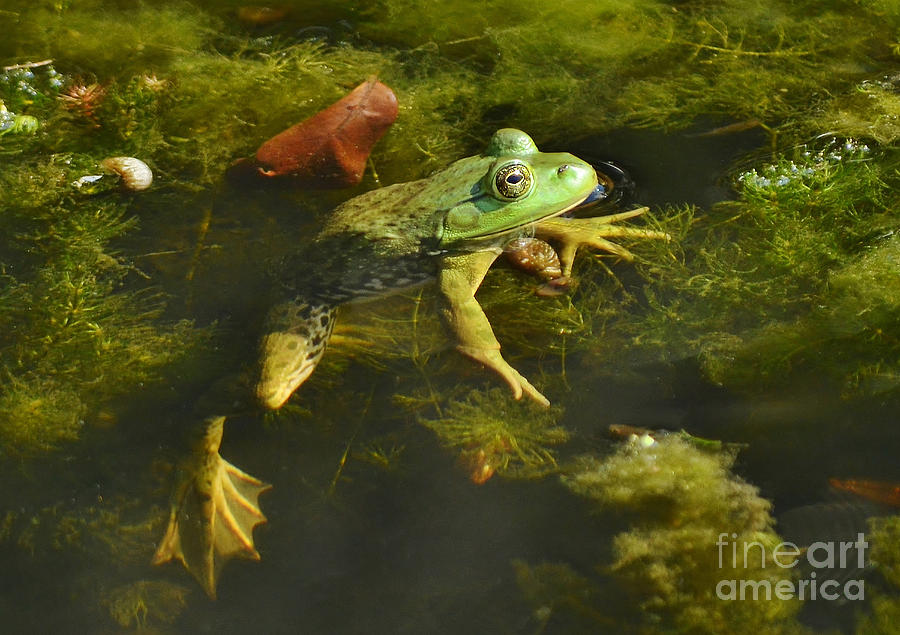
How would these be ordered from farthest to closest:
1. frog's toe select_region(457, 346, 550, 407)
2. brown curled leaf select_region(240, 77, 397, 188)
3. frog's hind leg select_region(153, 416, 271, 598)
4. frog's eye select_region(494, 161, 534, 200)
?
brown curled leaf select_region(240, 77, 397, 188)
frog's eye select_region(494, 161, 534, 200)
frog's toe select_region(457, 346, 550, 407)
frog's hind leg select_region(153, 416, 271, 598)

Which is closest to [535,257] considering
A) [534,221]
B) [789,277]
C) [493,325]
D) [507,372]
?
[534,221]

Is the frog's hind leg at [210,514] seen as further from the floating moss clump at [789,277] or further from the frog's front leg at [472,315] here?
the floating moss clump at [789,277]

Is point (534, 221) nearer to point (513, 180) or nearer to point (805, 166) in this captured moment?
point (513, 180)

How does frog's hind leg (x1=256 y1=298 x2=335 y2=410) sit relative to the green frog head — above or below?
below

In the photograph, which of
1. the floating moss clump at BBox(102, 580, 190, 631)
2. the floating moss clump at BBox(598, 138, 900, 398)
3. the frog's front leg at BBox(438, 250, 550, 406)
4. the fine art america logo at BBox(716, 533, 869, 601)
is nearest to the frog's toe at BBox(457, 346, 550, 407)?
the frog's front leg at BBox(438, 250, 550, 406)

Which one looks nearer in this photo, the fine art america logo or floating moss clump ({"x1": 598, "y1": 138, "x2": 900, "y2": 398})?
the fine art america logo

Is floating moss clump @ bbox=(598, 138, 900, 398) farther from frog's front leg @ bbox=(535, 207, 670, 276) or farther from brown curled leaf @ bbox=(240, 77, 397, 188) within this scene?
brown curled leaf @ bbox=(240, 77, 397, 188)

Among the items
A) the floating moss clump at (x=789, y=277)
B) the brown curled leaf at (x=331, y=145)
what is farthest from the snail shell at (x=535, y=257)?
the brown curled leaf at (x=331, y=145)
